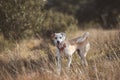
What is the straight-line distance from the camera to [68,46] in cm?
902

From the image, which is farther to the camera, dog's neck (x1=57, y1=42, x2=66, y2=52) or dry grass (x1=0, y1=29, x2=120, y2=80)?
dog's neck (x1=57, y1=42, x2=66, y2=52)

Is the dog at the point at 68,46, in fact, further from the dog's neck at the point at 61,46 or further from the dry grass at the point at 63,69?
the dry grass at the point at 63,69

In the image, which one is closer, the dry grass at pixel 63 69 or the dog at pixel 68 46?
the dry grass at pixel 63 69

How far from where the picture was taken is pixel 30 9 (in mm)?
12148

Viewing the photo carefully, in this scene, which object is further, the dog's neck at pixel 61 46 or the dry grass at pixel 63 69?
the dog's neck at pixel 61 46

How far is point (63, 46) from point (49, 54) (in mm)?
1092

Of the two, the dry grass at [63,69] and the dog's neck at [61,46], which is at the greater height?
the dog's neck at [61,46]

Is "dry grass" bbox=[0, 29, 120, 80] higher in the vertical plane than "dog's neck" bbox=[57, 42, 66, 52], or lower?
lower

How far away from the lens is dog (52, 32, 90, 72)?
8789 mm

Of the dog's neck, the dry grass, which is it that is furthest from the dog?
the dry grass

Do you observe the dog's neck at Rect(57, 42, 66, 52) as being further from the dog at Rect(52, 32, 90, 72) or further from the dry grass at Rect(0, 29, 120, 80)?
the dry grass at Rect(0, 29, 120, 80)

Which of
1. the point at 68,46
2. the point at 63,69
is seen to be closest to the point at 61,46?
the point at 68,46

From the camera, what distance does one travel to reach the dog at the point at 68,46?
8789 mm

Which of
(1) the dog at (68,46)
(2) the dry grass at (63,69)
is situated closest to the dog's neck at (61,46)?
(1) the dog at (68,46)
